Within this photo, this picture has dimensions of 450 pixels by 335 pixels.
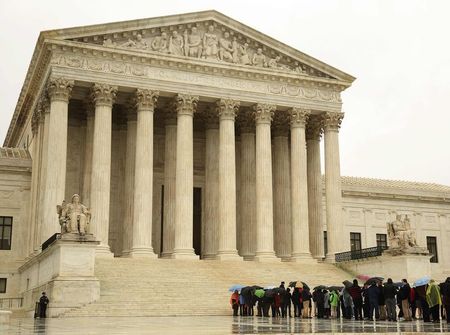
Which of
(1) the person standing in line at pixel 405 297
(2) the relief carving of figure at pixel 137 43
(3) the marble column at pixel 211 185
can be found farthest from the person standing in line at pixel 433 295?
(2) the relief carving of figure at pixel 137 43

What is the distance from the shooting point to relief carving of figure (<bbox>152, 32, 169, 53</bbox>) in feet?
137

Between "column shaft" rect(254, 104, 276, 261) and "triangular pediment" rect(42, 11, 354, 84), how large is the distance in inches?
142

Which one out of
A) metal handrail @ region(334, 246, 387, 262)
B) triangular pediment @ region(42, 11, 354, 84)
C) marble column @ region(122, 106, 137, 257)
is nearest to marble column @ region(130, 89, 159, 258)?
marble column @ region(122, 106, 137, 257)

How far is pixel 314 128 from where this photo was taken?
47.6 meters

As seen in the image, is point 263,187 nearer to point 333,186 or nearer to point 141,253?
point 333,186

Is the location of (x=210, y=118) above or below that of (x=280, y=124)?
below

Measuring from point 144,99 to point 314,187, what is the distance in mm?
14743

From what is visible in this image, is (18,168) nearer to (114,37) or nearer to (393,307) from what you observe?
(114,37)

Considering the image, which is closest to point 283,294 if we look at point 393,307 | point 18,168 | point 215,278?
point 393,307

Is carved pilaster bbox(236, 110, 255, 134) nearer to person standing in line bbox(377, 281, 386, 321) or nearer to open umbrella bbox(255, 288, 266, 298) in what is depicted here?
open umbrella bbox(255, 288, 266, 298)

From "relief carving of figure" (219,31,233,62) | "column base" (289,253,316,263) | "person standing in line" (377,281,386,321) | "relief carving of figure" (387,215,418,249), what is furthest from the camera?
"relief carving of figure" (219,31,233,62)

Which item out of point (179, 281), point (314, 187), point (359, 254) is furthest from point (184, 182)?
point (359, 254)

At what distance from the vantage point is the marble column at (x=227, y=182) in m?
41.6

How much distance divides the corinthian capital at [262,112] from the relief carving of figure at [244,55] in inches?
124
